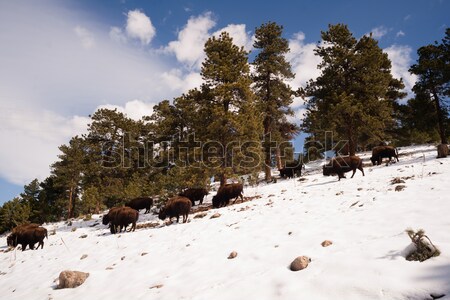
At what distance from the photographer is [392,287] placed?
3.80 meters

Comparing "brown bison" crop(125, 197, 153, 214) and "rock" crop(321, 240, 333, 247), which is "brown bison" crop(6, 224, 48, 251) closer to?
"brown bison" crop(125, 197, 153, 214)

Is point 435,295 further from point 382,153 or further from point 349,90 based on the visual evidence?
point 349,90

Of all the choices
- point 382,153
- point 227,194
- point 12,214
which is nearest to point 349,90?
point 382,153

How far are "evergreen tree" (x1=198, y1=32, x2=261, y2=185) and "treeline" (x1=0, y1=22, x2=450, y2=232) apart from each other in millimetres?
73

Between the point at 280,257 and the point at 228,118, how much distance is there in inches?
546

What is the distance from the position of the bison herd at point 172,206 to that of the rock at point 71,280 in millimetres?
7225

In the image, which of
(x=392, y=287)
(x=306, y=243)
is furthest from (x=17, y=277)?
(x=392, y=287)

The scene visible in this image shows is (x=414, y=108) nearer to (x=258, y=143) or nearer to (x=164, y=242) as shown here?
(x=258, y=143)

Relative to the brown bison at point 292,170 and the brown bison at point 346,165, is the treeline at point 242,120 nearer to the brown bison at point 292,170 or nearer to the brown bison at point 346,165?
the brown bison at point 292,170

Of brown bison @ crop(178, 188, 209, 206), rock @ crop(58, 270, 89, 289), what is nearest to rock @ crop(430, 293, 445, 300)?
rock @ crop(58, 270, 89, 289)

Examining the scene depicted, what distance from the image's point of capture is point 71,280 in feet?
25.7

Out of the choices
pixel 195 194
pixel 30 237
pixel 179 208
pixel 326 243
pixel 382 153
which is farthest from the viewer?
pixel 382 153

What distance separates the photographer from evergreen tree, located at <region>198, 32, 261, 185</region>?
65.3 feet

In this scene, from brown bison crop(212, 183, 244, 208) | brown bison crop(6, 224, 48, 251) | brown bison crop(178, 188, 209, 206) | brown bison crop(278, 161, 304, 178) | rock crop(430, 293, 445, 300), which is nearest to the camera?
rock crop(430, 293, 445, 300)
